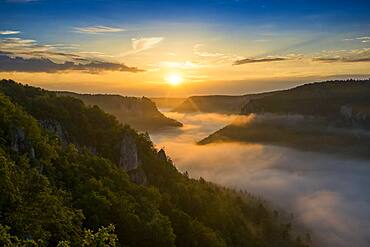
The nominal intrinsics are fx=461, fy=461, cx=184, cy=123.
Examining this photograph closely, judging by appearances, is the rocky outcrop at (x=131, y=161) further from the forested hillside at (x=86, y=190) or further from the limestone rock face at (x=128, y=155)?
the forested hillside at (x=86, y=190)

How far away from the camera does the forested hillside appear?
38.7 meters

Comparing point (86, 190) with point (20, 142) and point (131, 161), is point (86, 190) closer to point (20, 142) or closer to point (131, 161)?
point (20, 142)

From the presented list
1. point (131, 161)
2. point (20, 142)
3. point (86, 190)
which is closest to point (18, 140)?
point (20, 142)

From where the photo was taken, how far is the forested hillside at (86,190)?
127ft

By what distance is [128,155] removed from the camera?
112000mm

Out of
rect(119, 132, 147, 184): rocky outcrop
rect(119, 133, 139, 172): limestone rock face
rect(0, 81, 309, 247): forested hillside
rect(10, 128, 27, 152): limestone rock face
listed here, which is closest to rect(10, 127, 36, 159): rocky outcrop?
rect(10, 128, 27, 152): limestone rock face

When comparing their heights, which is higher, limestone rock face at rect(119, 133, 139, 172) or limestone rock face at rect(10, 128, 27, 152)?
limestone rock face at rect(10, 128, 27, 152)

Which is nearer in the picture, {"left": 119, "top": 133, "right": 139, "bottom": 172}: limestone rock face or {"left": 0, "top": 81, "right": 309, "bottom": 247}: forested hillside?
{"left": 0, "top": 81, "right": 309, "bottom": 247}: forested hillside

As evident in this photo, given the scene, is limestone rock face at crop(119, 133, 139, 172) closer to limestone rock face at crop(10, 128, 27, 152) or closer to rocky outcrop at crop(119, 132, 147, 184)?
rocky outcrop at crop(119, 132, 147, 184)

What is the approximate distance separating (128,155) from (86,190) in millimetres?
47776

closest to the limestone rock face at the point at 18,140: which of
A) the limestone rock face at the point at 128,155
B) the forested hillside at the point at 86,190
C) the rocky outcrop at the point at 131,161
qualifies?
the forested hillside at the point at 86,190

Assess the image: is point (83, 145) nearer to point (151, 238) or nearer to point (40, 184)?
point (151, 238)

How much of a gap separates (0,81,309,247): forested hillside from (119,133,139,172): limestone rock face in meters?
0.30

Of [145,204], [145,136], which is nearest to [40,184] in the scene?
[145,204]
